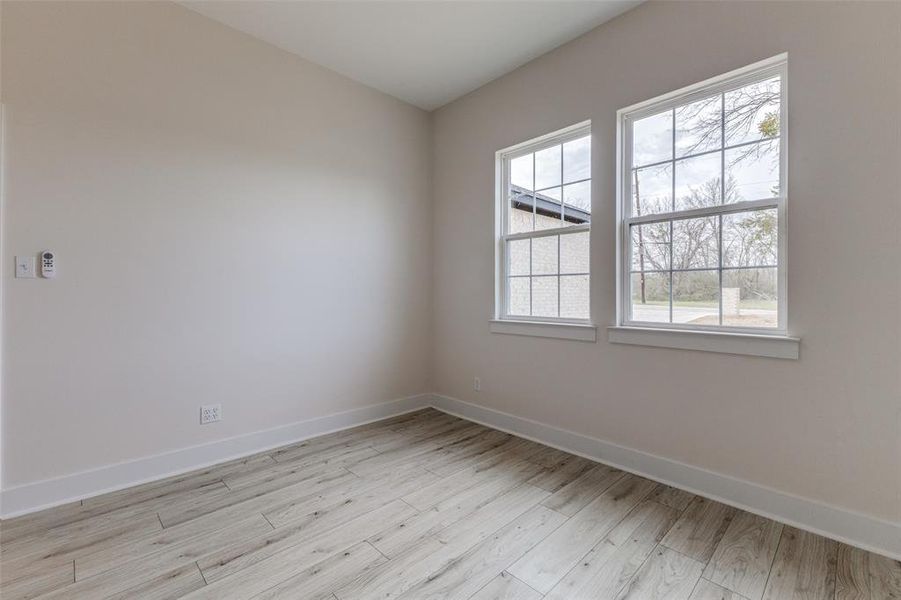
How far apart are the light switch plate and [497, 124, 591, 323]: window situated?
300 centimetres

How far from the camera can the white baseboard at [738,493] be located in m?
1.76

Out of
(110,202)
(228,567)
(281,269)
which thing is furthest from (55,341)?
(228,567)

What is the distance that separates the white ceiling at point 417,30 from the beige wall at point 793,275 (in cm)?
25

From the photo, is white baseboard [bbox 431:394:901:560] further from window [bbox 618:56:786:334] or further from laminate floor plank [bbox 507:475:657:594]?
window [bbox 618:56:786:334]

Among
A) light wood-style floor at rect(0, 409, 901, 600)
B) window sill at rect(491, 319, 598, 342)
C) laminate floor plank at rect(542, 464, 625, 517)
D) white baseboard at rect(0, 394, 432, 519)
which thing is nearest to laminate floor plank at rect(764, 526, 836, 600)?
light wood-style floor at rect(0, 409, 901, 600)

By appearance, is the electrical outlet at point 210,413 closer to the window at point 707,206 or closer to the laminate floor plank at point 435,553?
the laminate floor plank at point 435,553

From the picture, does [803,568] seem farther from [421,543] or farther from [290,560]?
[290,560]

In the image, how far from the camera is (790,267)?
1.96 meters

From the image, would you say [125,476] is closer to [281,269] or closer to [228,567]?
[228,567]

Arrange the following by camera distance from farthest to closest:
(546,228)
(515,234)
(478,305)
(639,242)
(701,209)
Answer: (478,305) → (515,234) → (546,228) → (639,242) → (701,209)

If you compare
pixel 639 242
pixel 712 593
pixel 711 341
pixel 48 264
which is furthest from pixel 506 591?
pixel 48 264

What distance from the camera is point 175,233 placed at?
250cm

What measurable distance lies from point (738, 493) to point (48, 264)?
13.1 ft

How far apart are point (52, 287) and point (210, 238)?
0.83 metres
